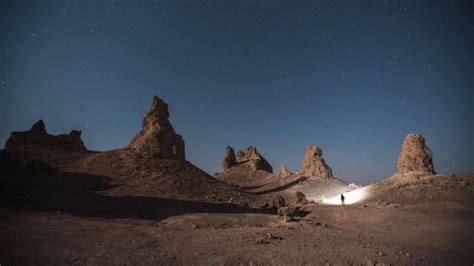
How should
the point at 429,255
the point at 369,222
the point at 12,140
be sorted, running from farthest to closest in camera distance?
the point at 12,140
the point at 369,222
the point at 429,255

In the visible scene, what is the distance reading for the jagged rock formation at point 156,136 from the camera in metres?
47.4

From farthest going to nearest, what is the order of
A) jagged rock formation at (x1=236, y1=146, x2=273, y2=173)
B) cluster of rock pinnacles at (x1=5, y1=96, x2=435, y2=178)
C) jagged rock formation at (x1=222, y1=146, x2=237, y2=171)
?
jagged rock formation at (x1=222, y1=146, x2=237, y2=171) < jagged rock formation at (x1=236, y1=146, x2=273, y2=173) < cluster of rock pinnacles at (x1=5, y1=96, x2=435, y2=178)

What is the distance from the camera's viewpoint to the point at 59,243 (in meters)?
11.2

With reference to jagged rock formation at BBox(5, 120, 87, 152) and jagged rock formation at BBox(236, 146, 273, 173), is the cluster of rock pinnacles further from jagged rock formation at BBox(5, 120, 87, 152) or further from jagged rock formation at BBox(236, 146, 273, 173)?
jagged rock formation at BBox(236, 146, 273, 173)

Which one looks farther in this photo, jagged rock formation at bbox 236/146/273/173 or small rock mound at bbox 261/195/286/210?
jagged rock formation at bbox 236/146/273/173

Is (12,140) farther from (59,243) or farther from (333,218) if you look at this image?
(333,218)

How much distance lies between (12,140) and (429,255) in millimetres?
60260

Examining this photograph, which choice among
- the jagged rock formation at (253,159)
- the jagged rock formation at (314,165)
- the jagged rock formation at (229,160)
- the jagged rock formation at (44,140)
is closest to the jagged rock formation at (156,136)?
the jagged rock formation at (44,140)

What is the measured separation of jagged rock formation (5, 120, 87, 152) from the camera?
50.0 metres

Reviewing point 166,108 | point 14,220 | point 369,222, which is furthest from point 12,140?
point 369,222

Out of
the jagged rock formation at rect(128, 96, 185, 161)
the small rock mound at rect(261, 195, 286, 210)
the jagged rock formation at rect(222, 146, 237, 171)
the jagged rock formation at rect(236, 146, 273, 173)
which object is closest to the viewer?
the small rock mound at rect(261, 195, 286, 210)

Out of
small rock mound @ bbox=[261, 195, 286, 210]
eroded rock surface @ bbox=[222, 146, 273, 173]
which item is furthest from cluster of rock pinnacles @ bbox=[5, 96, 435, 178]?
eroded rock surface @ bbox=[222, 146, 273, 173]

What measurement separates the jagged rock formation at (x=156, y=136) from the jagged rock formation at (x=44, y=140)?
13.2 metres

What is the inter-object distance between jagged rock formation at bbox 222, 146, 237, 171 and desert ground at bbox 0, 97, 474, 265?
1687 inches
